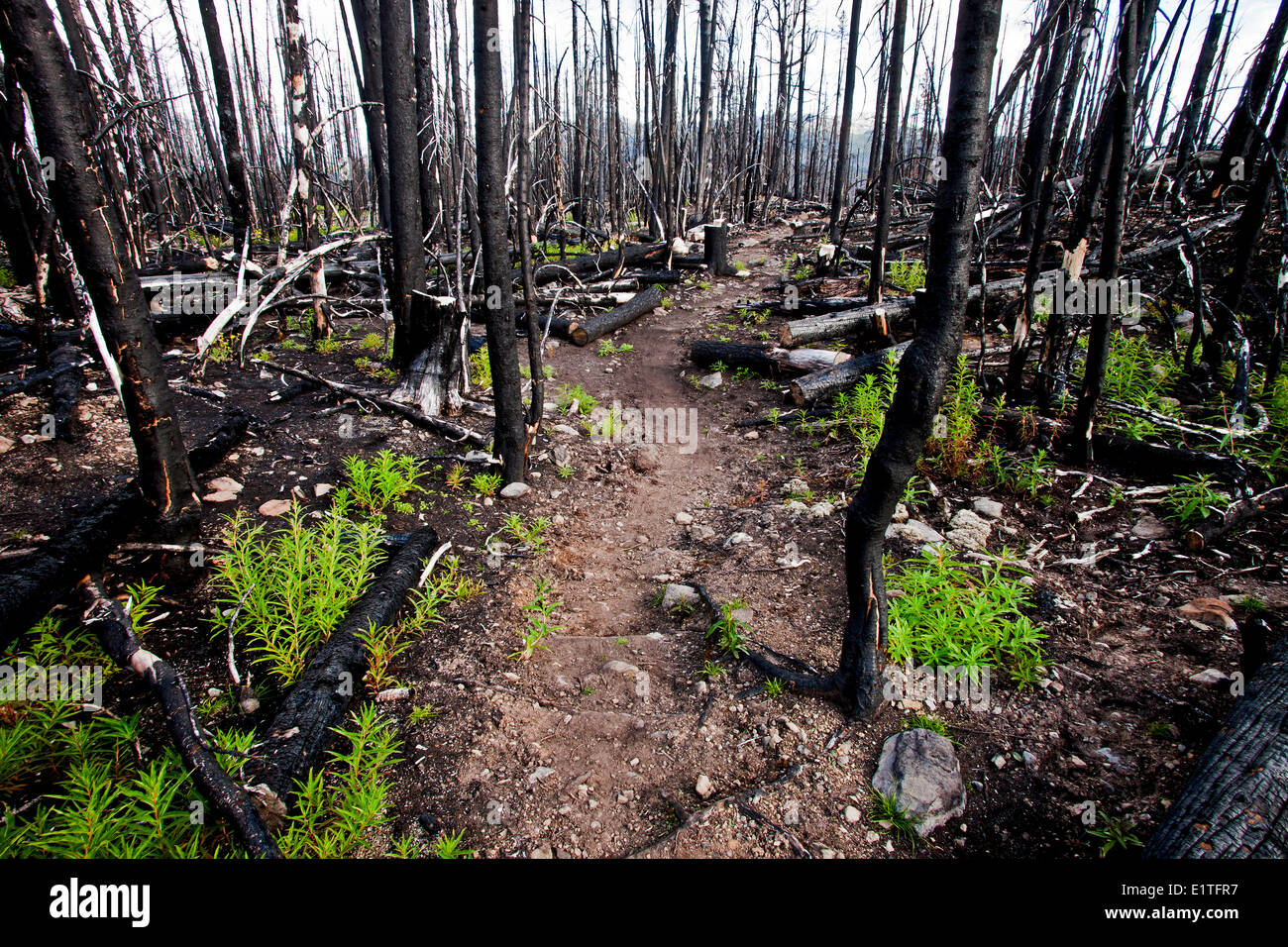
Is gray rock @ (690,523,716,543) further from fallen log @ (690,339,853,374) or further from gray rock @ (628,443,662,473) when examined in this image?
fallen log @ (690,339,853,374)

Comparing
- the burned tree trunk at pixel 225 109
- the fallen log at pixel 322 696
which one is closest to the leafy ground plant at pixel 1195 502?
the fallen log at pixel 322 696

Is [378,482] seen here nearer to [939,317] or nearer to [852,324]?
[939,317]

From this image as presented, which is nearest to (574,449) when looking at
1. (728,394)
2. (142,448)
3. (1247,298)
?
(728,394)

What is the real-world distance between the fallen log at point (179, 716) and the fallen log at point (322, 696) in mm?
123

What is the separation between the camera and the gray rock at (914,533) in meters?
3.55

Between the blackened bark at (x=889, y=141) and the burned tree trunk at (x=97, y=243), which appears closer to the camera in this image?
the burned tree trunk at (x=97, y=243)

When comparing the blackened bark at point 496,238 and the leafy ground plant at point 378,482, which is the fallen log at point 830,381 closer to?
the blackened bark at point 496,238

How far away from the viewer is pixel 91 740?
2.22 m

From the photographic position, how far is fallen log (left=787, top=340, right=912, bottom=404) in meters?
6.03

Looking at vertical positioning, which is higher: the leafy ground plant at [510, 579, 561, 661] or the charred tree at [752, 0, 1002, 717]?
the charred tree at [752, 0, 1002, 717]

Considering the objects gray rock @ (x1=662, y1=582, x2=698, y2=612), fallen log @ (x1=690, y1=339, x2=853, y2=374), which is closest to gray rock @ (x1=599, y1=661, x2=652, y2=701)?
gray rock @ (x1=662, y1=582, x2=698, y2=612)

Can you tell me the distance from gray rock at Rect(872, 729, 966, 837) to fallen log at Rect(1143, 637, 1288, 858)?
1.92 feet

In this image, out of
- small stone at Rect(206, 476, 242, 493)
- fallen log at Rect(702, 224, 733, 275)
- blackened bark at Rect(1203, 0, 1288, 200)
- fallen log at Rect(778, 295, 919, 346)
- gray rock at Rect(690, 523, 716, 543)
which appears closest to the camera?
small stone at Rect(206, 476, 242, 493)
